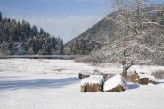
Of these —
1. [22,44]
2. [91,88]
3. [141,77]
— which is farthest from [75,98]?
[22,44]

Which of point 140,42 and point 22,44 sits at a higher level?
point 22,44

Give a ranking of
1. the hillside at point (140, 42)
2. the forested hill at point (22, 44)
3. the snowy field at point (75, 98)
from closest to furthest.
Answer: the snowy field at point (75, 98), the hillside at point (140, 42), the forested hill at point (22, 44)

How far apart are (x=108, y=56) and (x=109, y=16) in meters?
4.16

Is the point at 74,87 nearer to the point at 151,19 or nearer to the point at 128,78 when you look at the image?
the point at 128,78

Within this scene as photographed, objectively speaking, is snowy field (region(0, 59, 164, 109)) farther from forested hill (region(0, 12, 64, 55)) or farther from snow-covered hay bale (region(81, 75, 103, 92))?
forested hill (region(0, 12, 64, 55))

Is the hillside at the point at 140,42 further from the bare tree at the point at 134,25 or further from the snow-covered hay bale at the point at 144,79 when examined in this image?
the snow-covered hay bale at the point at 144,79

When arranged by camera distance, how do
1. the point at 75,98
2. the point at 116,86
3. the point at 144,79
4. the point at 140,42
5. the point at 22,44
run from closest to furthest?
the point at 75,98 < the point at 116,86 < the point at 144,79 < the point at 140,42 < the point at 22,44

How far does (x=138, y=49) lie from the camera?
105ft

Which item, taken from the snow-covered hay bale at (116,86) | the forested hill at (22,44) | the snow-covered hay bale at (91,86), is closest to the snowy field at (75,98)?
the snow-covered hay bale at (116,86)

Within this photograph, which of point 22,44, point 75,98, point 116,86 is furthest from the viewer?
point 22,44

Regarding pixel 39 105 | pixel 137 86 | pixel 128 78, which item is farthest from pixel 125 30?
pixel 39 105

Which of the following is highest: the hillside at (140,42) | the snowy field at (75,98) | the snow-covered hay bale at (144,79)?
the hillside at (140,42)

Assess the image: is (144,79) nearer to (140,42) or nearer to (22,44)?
(140,42)

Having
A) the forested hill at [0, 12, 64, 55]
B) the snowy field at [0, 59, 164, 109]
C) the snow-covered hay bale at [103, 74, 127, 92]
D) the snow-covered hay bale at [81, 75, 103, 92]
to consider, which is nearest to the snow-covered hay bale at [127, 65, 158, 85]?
the snowy field at [0, 59, 164, 109]
